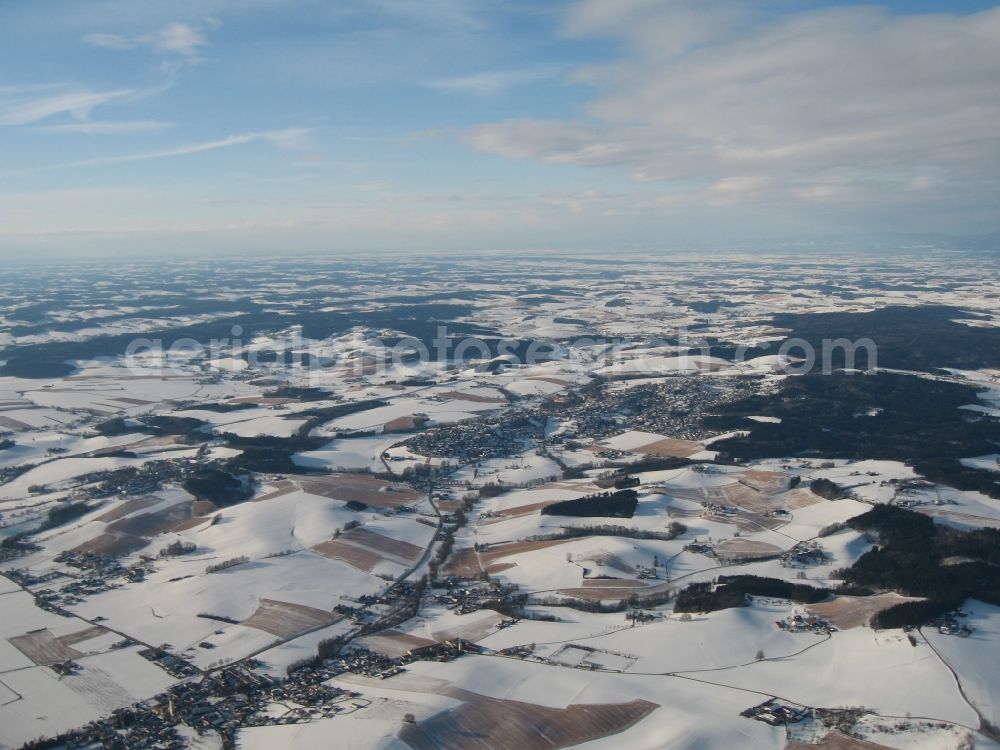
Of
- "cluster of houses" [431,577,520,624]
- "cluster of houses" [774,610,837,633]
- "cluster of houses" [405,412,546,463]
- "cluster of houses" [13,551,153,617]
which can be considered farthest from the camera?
"cluster of houses" [405,412,546,463]

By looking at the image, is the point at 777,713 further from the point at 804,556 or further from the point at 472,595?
the point at 804,556

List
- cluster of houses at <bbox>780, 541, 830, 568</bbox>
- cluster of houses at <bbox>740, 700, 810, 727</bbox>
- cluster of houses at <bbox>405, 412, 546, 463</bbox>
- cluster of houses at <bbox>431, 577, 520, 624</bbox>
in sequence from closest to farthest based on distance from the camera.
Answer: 1. cluster of houses at <bbox>740, 700, 810, 727</bbox>
2. cluster of houses at <bbox>431, 577, 520, 624</bbox>
3. cluster of houses at <bbox>780, 541, 830, 568</bbox>
4. cluster of houses at <bbox>405, 412, 546, 463</bbox>

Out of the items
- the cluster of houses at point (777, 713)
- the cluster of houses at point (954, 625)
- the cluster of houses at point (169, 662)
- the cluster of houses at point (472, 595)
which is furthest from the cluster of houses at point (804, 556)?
the cluster of houses at point (169, 662)

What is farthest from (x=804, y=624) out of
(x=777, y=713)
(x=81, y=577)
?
(x=81, y=577)

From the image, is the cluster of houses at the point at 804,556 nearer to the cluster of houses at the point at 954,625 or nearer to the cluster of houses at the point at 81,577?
the cluster of houses at the point at 954,625

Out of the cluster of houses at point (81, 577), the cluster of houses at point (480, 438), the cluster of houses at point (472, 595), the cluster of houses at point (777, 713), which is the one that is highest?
the cluster of houses at point (480, 438)

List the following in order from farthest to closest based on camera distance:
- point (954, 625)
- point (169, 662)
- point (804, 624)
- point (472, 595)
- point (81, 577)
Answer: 1. point (81, 577)
2. point (472, 595)
3. point (804, 624)
4. point (169, 662)
5. point (954, 625)

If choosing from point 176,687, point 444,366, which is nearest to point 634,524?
point 176,687

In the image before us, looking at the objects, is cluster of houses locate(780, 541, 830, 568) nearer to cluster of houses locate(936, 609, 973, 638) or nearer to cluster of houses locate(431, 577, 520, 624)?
cluster of houses locate(936, 609, 973, 638)

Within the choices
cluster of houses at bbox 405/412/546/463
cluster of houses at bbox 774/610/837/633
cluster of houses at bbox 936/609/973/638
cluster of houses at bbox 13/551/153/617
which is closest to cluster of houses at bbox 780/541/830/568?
cluster of houses at bbox 774/610/837/633

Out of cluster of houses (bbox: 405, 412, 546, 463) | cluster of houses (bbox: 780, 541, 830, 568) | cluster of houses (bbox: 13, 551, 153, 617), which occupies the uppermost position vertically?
cluster of houses (bbox: 405, 412, 546, 463)

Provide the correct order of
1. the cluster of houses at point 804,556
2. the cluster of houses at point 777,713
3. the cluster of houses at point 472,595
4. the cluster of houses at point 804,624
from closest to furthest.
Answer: the cluster of houses at point 777,713
the cluster of houses at point 804,624
the cluster of houses at point 472,595
the cluster of houses at point 804,556

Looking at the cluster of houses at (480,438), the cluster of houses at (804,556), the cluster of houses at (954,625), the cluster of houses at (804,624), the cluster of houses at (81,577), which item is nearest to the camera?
the cluster of houses at (954,625)

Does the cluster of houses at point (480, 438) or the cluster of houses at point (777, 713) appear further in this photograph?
the cluster of houses at point (480, 438)
